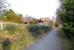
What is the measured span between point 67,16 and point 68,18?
23mm

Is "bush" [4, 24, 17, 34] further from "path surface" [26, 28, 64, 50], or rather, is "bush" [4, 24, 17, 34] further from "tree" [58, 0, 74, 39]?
"tree" [58, 0, 74, 39]

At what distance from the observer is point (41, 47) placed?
1783 mm

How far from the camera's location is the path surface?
5.81ft

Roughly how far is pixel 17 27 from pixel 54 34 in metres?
0.43

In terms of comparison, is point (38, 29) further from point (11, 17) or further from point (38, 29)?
point (11, 17)

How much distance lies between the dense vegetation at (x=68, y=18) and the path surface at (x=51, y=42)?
91 millimetres

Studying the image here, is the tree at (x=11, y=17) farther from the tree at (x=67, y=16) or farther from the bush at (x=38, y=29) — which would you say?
the tree at (x=67, y=16)

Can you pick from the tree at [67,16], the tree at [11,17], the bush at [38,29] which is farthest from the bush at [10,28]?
the tree at [67,16]

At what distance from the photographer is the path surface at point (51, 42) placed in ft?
5.81

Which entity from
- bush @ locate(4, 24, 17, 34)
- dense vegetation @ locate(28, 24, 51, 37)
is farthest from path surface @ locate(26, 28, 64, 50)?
bush @ locate(4, 24, 17, 34)

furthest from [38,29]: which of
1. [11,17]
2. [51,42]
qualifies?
[11,17]

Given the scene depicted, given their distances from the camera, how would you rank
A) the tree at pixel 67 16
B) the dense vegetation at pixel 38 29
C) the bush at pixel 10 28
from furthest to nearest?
the tree at pixel 67 16 → the dense vegetation at pixel 38 29 → the bush at pixel 10 28

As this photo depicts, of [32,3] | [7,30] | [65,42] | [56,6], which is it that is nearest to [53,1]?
[56,6]

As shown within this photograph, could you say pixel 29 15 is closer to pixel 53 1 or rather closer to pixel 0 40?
pixel 53 1
